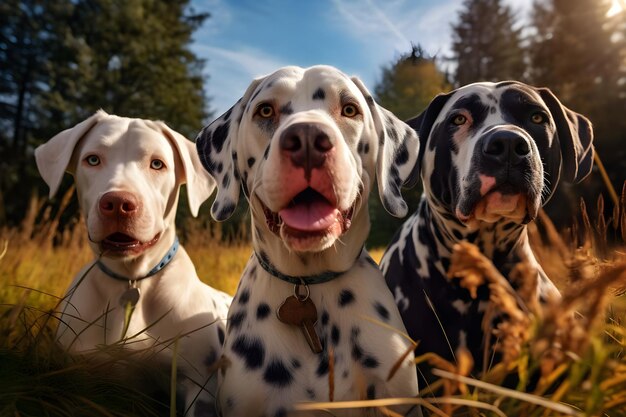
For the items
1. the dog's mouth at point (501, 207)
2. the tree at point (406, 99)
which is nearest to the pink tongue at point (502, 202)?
the dog's mouth at point (501, 207)

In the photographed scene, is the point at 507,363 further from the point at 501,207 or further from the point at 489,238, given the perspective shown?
the point at 489,238

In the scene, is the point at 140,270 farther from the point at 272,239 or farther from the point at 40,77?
the point at 40,77

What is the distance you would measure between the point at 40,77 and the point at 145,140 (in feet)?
67.4

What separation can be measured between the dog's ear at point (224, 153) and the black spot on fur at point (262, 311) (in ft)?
1.75

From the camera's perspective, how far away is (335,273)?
267cm

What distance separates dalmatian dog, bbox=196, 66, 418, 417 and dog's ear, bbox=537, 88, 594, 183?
1287 mm

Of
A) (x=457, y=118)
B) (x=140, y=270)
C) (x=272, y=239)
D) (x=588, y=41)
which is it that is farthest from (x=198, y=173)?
(x=588, y=41)

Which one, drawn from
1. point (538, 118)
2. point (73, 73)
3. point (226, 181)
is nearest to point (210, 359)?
point (226, 181)

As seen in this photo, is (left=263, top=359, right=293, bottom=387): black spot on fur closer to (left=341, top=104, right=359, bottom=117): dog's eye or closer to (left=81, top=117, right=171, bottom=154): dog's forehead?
(left=341, top=104, right=359, bottom=117): dog's eye

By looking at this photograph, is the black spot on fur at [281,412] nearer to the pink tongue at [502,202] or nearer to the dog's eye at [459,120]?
the pink tongue at [502,202]

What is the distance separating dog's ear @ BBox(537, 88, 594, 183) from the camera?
350 centimetres

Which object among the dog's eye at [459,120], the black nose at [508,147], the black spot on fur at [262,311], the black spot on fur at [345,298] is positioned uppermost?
the dog's eye at [459,120]

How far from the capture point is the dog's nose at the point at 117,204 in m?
2.96

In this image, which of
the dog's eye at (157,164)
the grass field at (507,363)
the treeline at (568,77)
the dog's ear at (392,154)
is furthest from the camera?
the treeline at (568,77)
